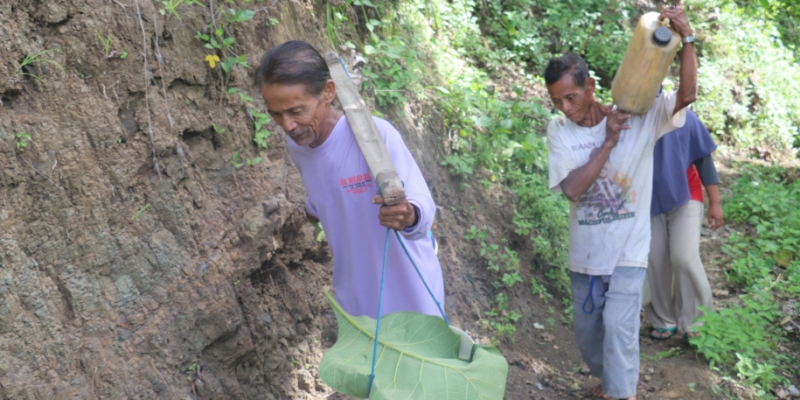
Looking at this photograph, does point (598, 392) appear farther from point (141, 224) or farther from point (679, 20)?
point (141, 224)

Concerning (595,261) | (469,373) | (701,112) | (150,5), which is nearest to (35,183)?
(150,5)

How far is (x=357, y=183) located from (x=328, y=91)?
1.16 feet

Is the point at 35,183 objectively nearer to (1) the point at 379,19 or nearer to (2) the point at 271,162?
(2) the point at 271,162

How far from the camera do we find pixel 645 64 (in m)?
3.23

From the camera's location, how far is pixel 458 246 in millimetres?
4781

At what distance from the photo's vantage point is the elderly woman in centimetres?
223

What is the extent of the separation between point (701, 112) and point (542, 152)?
4.09m

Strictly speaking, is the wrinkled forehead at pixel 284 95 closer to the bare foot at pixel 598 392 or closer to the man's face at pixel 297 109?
the man's face at pixel 297 109

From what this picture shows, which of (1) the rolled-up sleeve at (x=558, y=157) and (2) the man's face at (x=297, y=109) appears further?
(1) the rolled-up sleeve at (x=558, y=157)

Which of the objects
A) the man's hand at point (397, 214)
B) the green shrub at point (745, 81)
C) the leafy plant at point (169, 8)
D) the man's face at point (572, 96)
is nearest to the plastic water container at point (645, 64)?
the man's face at point (572, 96)

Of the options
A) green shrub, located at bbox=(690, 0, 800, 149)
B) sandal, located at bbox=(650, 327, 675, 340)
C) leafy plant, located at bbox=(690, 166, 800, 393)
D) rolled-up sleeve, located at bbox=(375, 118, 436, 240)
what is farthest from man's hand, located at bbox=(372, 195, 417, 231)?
green shrub, located at bbox=(690, 0, 800, 149)

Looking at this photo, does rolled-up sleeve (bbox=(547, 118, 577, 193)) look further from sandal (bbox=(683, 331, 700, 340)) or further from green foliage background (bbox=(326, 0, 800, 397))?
sandal (bbox=(683, 331, 700, 340))

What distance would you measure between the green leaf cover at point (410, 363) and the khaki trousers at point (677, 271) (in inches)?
113

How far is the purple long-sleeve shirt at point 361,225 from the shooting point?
7.61 feet
